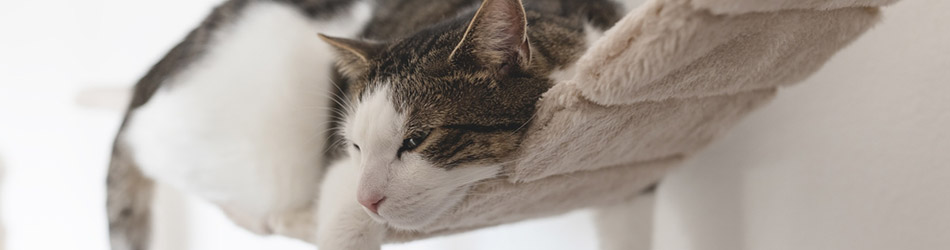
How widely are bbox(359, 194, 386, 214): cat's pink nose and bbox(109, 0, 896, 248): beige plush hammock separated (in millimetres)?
92

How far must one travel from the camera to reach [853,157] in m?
0.79

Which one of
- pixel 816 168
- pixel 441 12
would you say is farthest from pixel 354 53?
pixel 816 168

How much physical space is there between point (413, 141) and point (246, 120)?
0.38 meters

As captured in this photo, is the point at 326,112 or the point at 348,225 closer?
the point at 348,225

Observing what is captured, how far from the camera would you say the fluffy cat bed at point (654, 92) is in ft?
1.53

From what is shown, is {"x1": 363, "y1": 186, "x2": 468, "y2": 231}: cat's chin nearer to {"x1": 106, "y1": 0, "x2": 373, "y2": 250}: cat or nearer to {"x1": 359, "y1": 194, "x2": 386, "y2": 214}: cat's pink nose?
{"x1": 359, "y1": 194, "x2": 386, "y2": 214}: cat's pink nose

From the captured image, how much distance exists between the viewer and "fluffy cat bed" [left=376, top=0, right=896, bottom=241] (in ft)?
1.53

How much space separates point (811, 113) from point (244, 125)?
29.1 inches

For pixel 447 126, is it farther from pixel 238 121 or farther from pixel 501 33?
pixel 238 121

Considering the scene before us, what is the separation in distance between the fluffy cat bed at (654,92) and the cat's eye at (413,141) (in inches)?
3.4

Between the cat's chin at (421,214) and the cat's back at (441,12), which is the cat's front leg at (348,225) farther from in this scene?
the cat's back at (441,12)

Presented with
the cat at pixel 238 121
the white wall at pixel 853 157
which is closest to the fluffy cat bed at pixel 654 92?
the white wall at pixel 853 157

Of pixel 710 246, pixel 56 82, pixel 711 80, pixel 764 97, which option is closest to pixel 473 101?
pixel 711 80

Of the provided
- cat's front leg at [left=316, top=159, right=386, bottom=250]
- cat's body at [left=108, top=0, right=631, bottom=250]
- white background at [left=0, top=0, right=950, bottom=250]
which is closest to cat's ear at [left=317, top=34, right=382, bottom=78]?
cat's body at [left=108, top=0, right=631, bottom=250]
